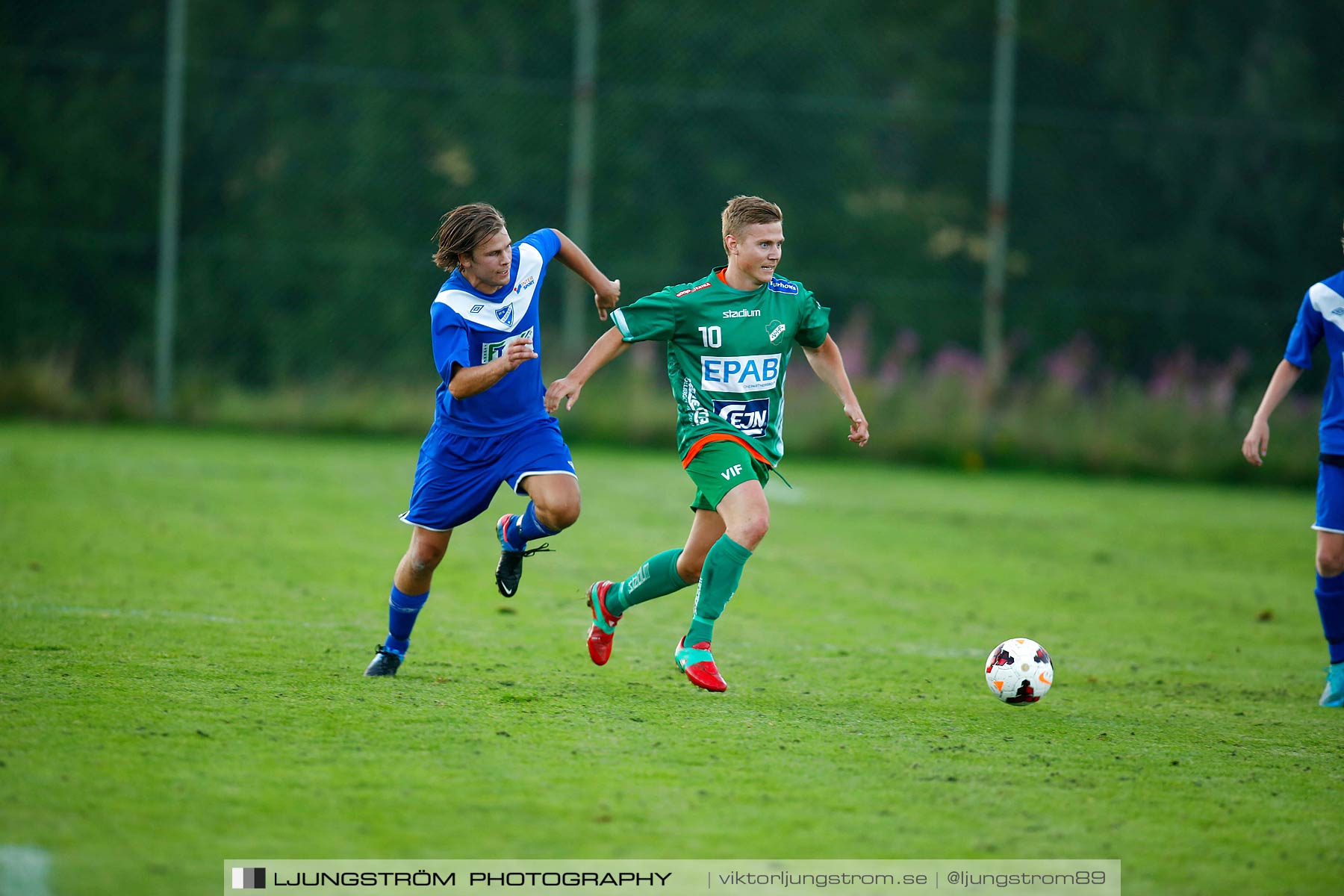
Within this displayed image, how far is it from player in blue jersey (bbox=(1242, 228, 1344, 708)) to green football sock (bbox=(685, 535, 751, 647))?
2.16 metres

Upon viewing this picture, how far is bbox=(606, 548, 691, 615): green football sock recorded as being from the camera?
18.7 ft

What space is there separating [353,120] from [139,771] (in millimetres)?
13505

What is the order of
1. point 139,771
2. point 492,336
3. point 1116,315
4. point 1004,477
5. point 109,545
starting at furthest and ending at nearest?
1. point 1116,315
2. point 1004,477
3. point 109,545
4. point 492,336
5. point 139,771

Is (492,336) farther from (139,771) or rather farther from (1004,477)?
(1004,477)

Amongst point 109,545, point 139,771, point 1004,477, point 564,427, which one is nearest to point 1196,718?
point 139,771

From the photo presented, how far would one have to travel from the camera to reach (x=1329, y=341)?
5914 mm

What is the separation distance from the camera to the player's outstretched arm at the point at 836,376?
562cm

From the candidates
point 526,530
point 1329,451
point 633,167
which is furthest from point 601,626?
point 633,167

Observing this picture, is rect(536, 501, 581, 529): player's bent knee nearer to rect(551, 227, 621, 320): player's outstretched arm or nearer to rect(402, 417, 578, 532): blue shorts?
rect(402, 417, 578, 532): blue shorts

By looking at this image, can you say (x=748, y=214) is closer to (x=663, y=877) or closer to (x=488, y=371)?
(x=488, y=371)

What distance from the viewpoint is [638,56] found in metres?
16.3

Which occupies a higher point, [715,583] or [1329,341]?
[1329,341]

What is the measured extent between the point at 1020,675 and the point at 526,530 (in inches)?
80.7

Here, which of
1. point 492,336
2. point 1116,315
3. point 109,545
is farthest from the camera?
point 1116,315
